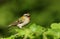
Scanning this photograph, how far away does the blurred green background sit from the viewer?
5094 millimetres

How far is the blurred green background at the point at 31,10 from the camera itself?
5.09m

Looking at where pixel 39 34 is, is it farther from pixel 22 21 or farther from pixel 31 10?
pixel 31 10

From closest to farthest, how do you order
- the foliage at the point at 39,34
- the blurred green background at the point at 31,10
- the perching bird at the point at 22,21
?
the foliage at the point at 39,34
the perching bird at the point at 22,21
the blurred green background at the point at 31,10

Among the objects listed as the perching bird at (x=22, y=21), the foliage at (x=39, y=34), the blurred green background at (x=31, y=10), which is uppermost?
the blurred green background at (x=31, y=10)

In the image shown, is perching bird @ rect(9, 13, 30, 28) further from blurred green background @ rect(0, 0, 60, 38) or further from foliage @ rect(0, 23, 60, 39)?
blurred green background @ rect(0, 0, 60, 38)

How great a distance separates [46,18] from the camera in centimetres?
511

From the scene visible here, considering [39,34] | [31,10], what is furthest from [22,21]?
[31,10]

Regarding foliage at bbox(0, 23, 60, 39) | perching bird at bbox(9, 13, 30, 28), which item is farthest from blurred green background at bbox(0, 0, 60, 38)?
foliage at bbox(0, 23, 60, 39)

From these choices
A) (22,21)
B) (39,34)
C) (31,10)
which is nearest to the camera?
(39,34)

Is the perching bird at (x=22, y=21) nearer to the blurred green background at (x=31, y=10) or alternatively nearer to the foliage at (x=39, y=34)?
the foliage at (x=39, y=34)

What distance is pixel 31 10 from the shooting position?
18.4 ft

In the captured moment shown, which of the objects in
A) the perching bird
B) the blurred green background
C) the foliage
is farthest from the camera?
the blurred green background

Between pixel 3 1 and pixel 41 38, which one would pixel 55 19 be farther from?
pixel 41 38

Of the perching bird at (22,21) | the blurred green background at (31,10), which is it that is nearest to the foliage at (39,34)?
the perching bird at (22,21)
